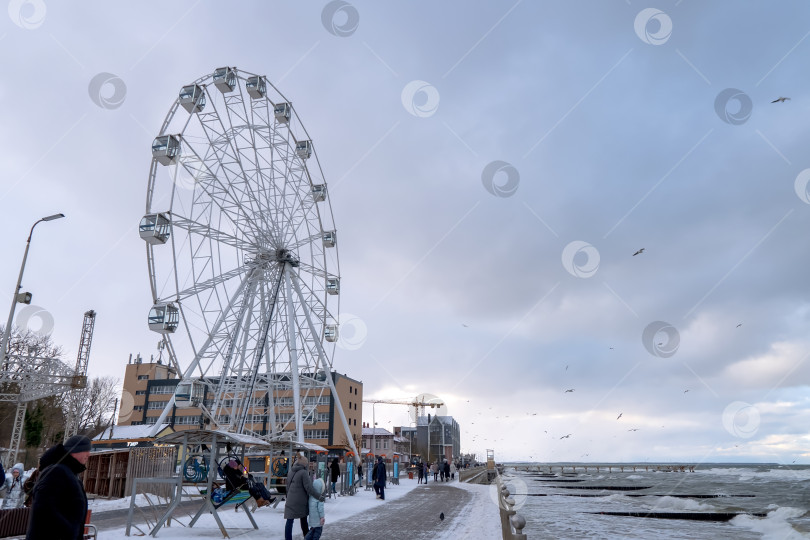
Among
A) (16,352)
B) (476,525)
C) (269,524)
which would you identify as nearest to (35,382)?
(16,352)

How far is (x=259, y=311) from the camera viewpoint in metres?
33.4

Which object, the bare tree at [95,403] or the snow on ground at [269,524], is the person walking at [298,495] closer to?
the snow on ground at [269,524]

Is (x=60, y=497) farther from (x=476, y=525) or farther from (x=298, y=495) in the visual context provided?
(x=476, y=525)

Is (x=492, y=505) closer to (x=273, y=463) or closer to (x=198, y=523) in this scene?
(x=273, y=463)

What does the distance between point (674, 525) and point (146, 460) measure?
73.6ft

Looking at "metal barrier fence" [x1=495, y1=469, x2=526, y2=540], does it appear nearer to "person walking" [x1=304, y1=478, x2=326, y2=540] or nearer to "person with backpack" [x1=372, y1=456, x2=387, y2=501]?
"person walking" [x1=304, y1=478, x2=326, y2=540]

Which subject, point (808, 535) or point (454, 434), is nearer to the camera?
point (808, 535)

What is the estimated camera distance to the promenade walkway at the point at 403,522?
1395 centimetres

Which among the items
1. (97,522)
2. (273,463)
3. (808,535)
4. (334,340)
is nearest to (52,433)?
(334,340)

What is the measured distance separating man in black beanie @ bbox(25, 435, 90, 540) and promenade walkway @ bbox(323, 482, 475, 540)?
31.0 feet

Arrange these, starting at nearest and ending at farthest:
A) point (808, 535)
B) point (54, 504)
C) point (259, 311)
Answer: point (54, 504), point (808, 535), point (259, 311)

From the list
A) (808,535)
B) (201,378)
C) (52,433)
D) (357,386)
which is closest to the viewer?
(808,535)

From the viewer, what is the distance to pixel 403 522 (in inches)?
664

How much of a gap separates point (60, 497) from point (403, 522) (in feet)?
44.6
